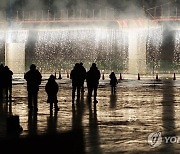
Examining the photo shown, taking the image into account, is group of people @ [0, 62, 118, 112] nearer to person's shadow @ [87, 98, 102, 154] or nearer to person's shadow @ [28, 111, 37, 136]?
person's shadow @ [28, 111, 37, 136]

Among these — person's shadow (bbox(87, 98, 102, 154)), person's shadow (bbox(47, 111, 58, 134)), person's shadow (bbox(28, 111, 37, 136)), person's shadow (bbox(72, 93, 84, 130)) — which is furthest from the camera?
person's shadow (bbox(72, 93, 84, 130))

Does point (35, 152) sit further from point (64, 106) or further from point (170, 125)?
point (64, 106)

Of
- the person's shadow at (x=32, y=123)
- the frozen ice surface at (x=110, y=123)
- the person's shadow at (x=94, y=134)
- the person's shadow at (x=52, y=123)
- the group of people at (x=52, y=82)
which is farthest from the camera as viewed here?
the group of people at (x=52, y=82)

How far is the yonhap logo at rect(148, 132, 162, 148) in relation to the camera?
866 cm

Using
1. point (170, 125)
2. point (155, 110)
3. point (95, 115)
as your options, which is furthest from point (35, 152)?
point (155, 110)

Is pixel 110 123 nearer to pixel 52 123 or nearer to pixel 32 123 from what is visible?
pixel 52 123

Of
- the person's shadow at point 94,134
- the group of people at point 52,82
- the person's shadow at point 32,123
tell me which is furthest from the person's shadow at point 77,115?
the person's shadow at point 32,123

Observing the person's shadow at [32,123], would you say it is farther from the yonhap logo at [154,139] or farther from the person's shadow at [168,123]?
the person's shadow at [168,123]

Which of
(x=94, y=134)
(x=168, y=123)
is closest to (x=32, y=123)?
(x=94, y=134)

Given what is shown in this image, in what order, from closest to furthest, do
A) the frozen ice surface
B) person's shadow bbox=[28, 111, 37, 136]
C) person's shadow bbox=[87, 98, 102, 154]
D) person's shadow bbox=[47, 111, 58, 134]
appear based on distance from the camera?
person's shadow bbox=[87, 98, 102, 154] < the frozen ice surface < person's shadow bbox=[28, 111, 37, 136] < person's shadow bbox=[47, 111, 58, 134]

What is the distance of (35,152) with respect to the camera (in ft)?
19.0

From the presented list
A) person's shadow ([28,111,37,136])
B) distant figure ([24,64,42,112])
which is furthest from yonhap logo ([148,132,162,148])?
distant figure ([24,64,42,112])

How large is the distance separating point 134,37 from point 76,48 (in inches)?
1805

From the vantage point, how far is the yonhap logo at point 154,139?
28.4 ft
